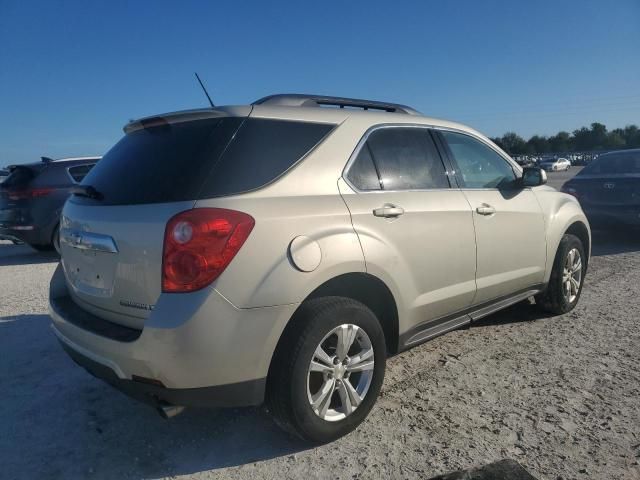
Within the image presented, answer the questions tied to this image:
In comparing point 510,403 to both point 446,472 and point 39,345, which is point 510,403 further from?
point 39,345

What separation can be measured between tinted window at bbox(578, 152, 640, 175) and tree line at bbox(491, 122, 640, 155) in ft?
296

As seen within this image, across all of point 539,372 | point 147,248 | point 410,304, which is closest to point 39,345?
point 147,248

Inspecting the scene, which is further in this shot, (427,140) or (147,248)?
(427,140)

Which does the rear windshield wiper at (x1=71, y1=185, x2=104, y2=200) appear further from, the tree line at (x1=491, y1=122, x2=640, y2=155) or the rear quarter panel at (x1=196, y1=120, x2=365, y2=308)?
the tree line at (x1=491, y1=122, x2=640, y2=155)

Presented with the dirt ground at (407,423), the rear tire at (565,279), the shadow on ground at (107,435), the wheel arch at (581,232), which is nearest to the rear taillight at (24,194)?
the dirt ground at (407,423)

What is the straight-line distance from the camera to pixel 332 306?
8.13 ft

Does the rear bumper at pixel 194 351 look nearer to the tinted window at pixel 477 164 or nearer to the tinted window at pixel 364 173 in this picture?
the tinted window at pixel 364 173

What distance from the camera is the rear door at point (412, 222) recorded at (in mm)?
2764

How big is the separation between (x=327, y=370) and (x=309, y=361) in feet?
0.60

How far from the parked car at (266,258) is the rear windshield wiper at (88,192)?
0.05 ft

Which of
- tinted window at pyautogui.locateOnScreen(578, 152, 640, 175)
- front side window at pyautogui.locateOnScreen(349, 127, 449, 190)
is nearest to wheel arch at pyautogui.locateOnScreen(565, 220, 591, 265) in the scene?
front side window at pyautogui.locateOnScreen(349, 127, 449, 190)

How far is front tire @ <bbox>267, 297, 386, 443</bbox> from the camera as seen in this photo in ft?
7.70

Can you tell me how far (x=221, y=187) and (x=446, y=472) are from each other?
1739 millimetres

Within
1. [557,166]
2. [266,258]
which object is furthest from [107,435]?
[557,166]
